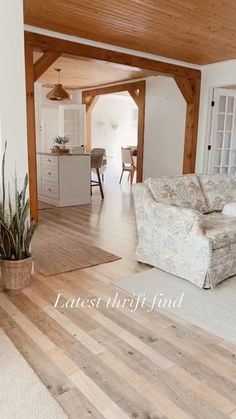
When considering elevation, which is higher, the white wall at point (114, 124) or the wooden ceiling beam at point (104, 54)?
the wooden ceiling beam at point (104, 54)

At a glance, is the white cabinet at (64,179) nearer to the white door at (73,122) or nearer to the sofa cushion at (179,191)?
the sofa cushion at (179,191)

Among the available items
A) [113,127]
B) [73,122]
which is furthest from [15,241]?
[113,127]

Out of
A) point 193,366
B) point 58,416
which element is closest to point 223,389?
point 193,366

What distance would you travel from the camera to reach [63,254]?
3223 millimetres

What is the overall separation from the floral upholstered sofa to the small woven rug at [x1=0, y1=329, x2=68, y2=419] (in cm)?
141

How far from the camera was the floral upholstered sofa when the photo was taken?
2504 mm

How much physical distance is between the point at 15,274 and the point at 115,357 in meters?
1.03

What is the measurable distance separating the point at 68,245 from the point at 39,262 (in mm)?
538

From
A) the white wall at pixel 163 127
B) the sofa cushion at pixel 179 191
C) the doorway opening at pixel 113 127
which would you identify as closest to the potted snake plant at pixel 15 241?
the sofa cushion at pixel 179 191

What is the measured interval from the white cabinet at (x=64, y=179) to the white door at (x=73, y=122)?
315 centimetres

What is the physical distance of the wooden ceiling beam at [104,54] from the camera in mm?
3848

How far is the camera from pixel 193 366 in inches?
66.7

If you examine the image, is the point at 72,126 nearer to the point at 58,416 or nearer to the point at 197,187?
the point at 197,187

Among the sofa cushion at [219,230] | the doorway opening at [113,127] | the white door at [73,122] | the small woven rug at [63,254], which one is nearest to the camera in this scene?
the sofa cushion at [219,230]
